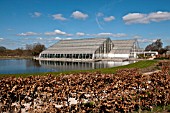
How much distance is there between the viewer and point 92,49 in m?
62.8

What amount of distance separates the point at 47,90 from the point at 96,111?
1.84 meters

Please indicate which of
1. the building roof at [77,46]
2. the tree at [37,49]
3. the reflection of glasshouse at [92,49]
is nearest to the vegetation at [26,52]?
the tree at [37,49]

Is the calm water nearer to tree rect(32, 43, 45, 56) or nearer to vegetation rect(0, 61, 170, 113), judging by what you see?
vegetation rect(0, 61, 170, 113)

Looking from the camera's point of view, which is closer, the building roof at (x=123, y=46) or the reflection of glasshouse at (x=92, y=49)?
the reflection of glasshouse at (x=92, y=49)

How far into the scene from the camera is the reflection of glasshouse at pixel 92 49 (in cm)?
6351

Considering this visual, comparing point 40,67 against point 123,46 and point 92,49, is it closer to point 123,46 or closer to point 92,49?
point 92,49

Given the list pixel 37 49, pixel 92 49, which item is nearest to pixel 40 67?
pixel 92 49

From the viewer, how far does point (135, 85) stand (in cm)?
915

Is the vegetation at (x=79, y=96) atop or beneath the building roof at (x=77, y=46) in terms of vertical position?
beneath

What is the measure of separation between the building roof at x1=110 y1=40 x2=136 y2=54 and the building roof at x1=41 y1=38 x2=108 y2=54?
5.06 meters

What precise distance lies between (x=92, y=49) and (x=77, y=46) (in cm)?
929

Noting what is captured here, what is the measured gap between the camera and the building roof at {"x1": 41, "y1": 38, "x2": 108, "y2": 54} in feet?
211

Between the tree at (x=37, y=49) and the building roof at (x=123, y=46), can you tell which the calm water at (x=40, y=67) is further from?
the tree at (x=37, y=49)

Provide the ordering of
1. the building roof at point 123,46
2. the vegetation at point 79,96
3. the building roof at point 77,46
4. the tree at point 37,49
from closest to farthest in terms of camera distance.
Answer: the vegetation at point 79,96 < the building roof at point 77,46 < the building roof at point 123,46 < the tree at point 37,49
